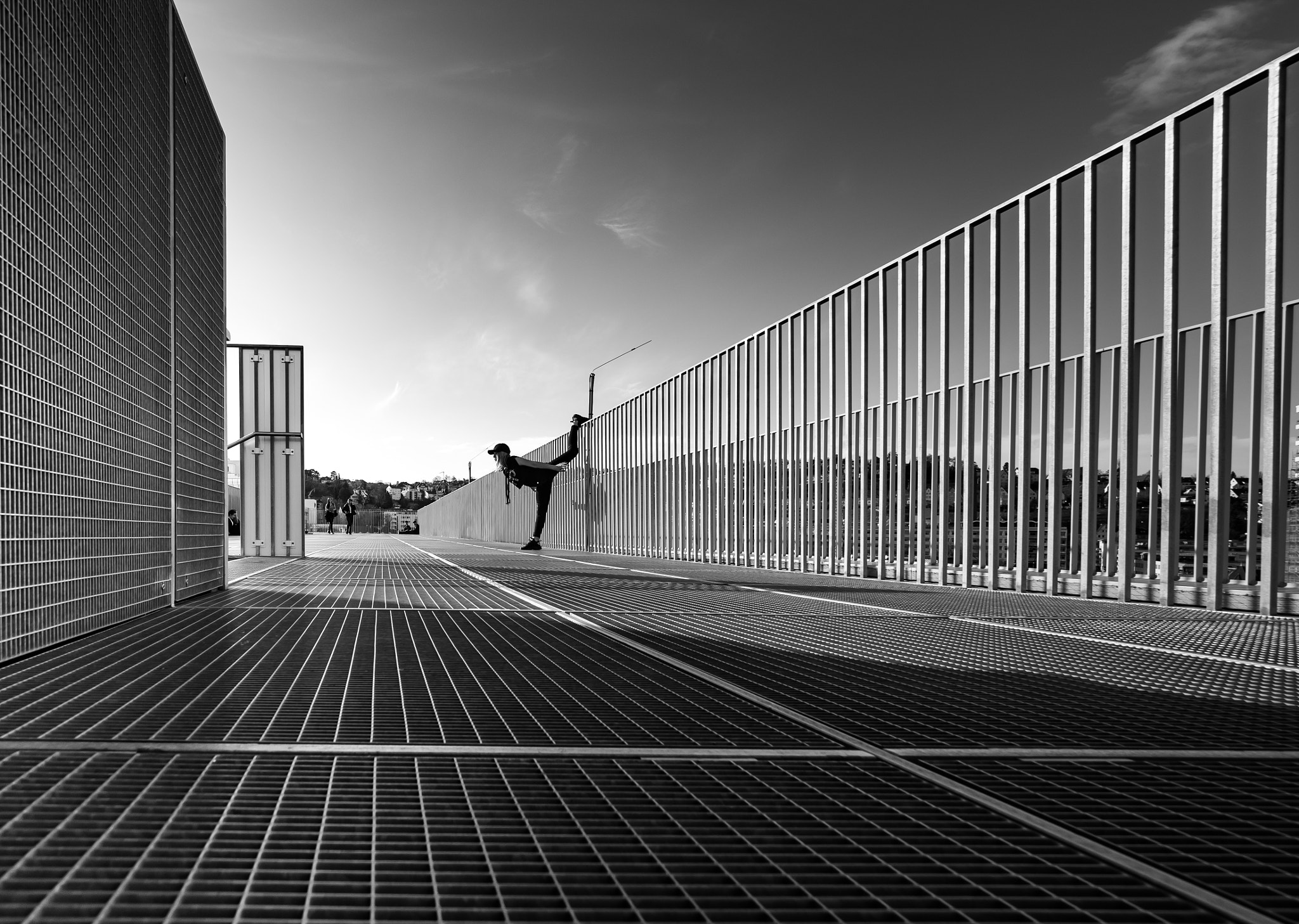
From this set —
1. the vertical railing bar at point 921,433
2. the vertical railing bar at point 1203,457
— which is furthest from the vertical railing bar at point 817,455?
the vertical railing bar at point 1203,457

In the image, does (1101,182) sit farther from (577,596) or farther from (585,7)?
(585,7)

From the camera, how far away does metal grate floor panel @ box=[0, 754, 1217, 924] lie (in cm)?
129

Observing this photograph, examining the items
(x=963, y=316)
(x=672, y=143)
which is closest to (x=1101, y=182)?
(x=963, y=316)

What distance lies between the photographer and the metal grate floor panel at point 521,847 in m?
1.29

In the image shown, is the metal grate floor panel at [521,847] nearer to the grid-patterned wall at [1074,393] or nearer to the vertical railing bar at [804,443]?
the grid-patterned wall at [1074,393]

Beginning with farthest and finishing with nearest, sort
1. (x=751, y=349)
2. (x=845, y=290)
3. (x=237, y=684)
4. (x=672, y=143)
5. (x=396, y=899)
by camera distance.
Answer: (x=672, y=143) → (x=751, y=349) → (x=845, y=290) → (x=237, y=684) → (x=396, y=899)

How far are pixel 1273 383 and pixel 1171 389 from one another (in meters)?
0.69

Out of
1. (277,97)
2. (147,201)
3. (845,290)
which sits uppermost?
(277,97)

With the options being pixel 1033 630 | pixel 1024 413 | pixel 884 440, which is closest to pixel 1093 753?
pixel 1033 630

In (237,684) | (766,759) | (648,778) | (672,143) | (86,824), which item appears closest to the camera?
(86,824)

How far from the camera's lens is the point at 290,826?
162 cm

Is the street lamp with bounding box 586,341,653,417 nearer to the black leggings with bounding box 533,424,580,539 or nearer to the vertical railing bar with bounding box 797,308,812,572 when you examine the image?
the black leggings with bounding box 533,424,580,539

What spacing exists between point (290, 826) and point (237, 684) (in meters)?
1.54

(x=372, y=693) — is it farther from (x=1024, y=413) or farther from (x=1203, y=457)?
(x=1203, y=457)
